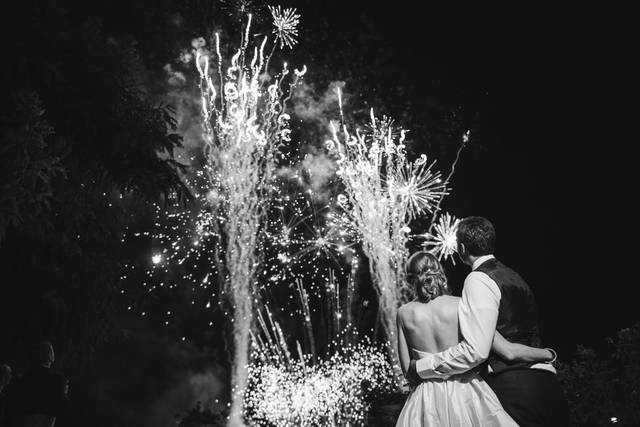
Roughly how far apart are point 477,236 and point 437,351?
0.69 metres

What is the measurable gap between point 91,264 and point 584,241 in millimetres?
11096

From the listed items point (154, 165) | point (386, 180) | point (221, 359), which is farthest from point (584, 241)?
point (221, 359)

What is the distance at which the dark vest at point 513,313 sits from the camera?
2688 mm

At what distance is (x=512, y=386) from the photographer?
8.71ft

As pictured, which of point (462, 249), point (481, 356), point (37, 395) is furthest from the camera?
point (37, 395)

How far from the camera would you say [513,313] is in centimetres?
270

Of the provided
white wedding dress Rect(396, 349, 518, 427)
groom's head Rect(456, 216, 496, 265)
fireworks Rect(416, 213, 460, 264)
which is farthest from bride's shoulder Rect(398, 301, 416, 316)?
fireworks Rect(416, 213, 460, 264)

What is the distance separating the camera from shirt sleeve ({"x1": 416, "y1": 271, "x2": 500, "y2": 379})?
2.54 m

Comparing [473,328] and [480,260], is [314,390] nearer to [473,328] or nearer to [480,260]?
[480,260]

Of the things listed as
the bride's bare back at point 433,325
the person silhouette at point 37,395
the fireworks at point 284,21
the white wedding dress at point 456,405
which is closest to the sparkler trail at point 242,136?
the fireworks at point 284,21

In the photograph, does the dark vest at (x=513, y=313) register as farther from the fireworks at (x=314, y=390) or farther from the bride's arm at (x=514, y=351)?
the fireworks at (x=314, y=390)

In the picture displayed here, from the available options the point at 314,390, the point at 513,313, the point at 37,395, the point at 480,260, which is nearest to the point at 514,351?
the point at 513,313

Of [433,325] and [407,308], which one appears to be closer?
[433,325]

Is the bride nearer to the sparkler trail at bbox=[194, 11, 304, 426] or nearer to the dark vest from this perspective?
the dark vest
